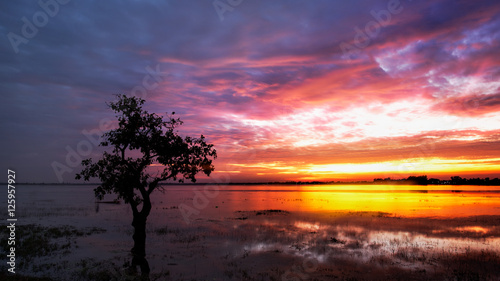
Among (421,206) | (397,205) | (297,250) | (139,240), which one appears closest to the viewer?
(139,240)

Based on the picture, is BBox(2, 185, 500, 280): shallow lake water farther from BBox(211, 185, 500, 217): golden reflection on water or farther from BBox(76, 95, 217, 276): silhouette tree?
BBox(211, 185, 500, 217): golden reflection on water

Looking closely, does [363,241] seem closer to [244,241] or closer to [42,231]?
[244,241]

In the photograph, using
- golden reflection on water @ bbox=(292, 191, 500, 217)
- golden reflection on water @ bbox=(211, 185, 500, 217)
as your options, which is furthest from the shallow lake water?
golden reflection on water @ bbox=(211, 185, 500, 217)

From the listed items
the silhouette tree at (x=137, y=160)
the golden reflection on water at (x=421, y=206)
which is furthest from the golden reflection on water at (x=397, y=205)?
the silhouette tree at (x=137, y=160)

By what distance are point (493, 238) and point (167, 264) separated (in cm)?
3144

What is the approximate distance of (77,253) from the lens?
24.4 meters

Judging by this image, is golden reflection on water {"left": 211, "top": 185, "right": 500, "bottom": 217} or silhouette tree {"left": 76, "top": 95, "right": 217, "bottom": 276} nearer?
silhouette tree {"left": 76, "top": 95, "right": 217, "bottom": 276}

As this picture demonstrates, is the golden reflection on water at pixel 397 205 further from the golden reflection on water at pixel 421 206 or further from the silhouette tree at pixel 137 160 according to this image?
the silhouette tree at pixel 137 160

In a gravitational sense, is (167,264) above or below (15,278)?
below

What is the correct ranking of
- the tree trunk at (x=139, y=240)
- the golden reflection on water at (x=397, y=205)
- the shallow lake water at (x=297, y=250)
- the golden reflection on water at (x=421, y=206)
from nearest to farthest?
the shallow lake water at (x=297, y=250) → the tree trunk at (x=139, y=240) → the golden reflection on water at (x=421, y=206) → the golden reflection on water at (x=397, y=205)

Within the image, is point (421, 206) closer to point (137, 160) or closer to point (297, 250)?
point (297, 250)

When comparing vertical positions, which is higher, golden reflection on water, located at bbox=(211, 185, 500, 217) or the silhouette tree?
the silhouette tree

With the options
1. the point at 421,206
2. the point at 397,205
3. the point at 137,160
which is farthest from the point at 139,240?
the point at 397,205

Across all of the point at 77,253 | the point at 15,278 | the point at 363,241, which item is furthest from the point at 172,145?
the point at 363,241
